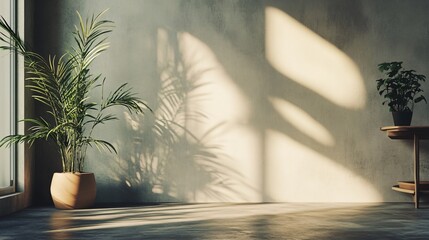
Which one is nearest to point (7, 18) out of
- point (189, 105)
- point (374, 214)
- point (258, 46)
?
point (189, 105)

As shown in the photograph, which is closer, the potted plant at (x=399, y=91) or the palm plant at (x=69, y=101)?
the palm plant at (x=69, y=101)

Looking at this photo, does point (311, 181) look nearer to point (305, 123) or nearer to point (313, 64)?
point (305, 123)

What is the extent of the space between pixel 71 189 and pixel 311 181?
219cm

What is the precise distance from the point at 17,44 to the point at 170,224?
1.95m

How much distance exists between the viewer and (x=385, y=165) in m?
5.18

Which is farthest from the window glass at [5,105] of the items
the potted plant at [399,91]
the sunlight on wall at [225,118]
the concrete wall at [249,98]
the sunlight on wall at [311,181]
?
the potted plant at [399,91]

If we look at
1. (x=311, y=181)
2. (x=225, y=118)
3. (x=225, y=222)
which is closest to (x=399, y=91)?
(x=311, y=181)

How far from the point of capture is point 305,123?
17.1 ft

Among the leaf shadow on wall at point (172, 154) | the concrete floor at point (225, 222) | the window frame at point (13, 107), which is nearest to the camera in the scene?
the concrete floor at point (225, 222)

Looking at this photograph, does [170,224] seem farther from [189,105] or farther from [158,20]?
[158,20]

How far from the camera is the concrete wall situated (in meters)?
5.18

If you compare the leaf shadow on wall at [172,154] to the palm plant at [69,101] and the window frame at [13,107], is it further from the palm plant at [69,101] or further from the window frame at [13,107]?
the window frame at [13,107]

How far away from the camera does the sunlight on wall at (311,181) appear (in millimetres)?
5180

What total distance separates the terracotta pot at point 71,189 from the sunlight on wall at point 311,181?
169 cm
